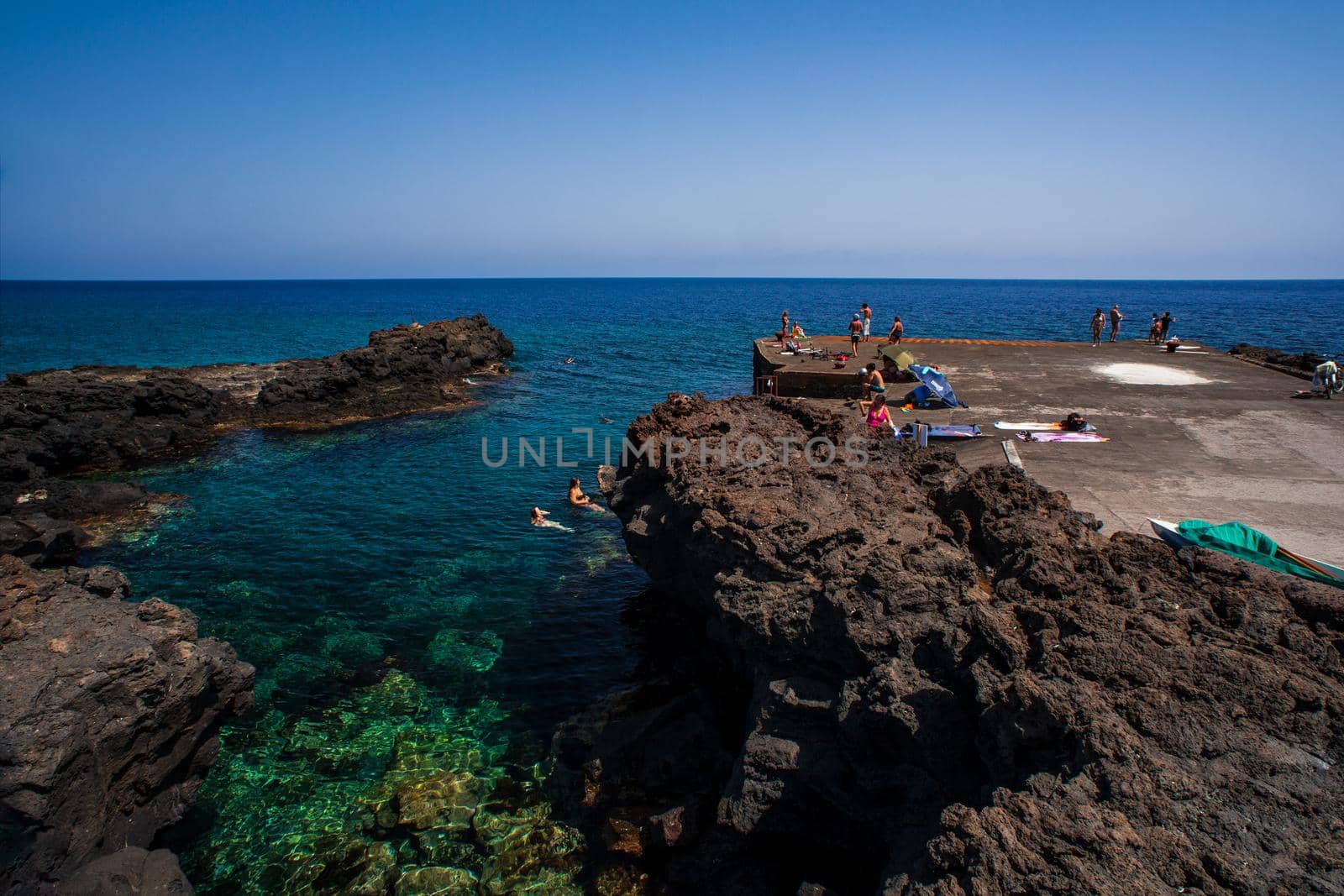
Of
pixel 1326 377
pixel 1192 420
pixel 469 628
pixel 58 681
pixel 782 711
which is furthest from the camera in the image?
pixel 1326 377

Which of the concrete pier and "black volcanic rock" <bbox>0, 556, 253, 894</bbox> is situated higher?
the concrete pier

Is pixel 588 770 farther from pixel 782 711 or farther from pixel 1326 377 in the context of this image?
pixel 1326 377

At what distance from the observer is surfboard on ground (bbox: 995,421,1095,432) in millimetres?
17000

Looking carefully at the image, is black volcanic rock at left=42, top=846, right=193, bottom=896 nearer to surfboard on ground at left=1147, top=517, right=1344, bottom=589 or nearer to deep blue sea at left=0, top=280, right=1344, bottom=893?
deep blue sea at left=0, top=280, right=1344, bottom=893

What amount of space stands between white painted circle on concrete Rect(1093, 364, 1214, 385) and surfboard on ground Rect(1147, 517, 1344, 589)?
1513 cm

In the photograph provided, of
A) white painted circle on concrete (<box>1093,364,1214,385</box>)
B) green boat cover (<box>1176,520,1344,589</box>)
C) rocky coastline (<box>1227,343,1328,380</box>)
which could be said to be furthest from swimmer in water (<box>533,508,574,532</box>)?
rocky coastline (<box>1227,343,1328,380</box>)

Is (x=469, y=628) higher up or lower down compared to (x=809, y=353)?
lower down

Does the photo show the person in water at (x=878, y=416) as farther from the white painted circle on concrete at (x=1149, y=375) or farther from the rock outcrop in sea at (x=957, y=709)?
the white painted circle on concrete at (x=1149, y=375)

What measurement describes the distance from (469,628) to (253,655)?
13.0ft

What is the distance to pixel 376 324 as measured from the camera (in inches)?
3625

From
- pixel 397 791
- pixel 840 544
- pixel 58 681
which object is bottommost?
pixel 397 791

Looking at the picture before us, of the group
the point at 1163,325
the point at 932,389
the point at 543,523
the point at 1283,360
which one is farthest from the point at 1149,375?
the point at 543,523

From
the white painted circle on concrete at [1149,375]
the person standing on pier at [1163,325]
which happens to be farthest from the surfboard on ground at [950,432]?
the person standing on pier at [1163,325]

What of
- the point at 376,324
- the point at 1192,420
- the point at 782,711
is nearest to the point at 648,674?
the point at 782,711
